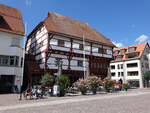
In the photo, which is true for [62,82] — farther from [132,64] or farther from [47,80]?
[132,64]

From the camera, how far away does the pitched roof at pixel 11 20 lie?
24.3 metres

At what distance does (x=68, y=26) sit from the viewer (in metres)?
32.3

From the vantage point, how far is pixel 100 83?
73.7 feet

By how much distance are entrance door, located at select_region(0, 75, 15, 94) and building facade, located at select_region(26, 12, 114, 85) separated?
356cm

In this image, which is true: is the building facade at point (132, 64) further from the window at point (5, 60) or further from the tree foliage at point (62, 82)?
the window at point (5, 60)

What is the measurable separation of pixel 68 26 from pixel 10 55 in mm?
13356

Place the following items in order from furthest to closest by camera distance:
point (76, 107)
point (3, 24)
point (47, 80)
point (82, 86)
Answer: point (3, 24)
point (82, 86)
point (47, 80)
point (76, 107)

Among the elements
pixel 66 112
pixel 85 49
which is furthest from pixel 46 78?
pixel 85 49

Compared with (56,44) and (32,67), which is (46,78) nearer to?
(32,67)

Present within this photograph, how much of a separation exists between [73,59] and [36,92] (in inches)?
535

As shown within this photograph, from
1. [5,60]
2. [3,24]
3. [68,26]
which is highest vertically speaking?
[68,26]

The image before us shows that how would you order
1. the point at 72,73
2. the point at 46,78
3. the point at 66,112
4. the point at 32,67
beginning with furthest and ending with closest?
the point at 72,73, the point at 32,67, the point at 46,78, the point at 66,112

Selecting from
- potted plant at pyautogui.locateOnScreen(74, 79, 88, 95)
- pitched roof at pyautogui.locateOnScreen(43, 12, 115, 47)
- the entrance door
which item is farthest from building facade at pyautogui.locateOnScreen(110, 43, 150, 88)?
the entrance door

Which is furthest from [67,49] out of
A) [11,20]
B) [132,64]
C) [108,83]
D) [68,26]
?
[132,64]
